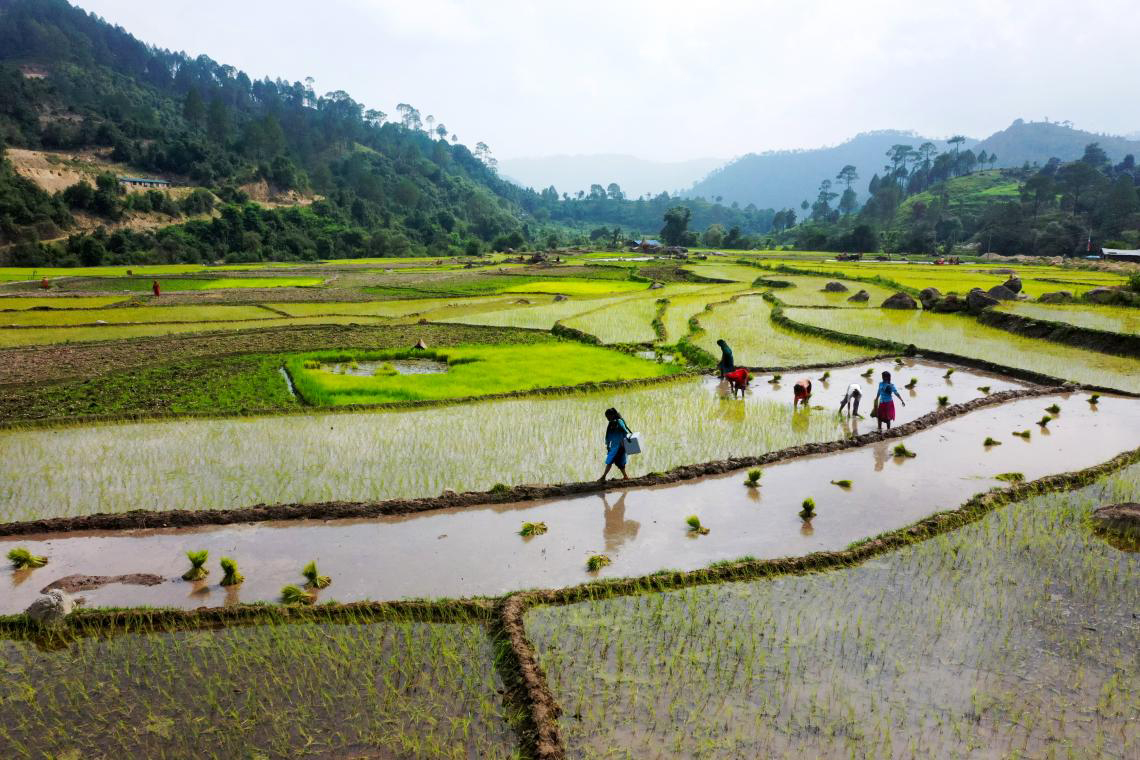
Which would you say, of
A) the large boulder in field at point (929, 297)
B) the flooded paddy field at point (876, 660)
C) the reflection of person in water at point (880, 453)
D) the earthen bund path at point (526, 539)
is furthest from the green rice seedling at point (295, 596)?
the large boulder in field at point (929, 297)

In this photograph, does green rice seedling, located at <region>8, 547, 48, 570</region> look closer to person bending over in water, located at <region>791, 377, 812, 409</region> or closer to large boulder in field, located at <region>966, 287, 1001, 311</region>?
person bending over in water, located at <region>791, 377, 812, 409</region>

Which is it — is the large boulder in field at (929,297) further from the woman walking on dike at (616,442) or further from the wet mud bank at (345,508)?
the woman walking on dike at (616,442)

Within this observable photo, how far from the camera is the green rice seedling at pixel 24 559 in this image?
6395mm

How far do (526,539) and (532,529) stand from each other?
15 cm

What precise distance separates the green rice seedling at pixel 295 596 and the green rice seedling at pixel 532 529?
224cm

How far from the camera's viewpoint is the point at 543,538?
7.04 m

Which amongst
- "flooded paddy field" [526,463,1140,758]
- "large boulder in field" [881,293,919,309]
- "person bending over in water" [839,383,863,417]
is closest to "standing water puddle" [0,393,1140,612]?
"flooded paddy field" [526,463,1140,758]

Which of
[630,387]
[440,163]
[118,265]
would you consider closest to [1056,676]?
[630,387]

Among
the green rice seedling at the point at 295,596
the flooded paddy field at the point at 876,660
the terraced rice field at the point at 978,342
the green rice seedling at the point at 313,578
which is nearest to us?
the flooded paddy field at the point at 876,660

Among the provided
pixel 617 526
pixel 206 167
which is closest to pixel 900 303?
pixel 617 526

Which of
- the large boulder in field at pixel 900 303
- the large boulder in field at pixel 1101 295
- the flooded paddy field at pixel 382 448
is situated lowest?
the flooded paddy field at pixel 382 448

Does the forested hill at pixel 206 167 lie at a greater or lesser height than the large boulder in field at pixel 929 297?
greater

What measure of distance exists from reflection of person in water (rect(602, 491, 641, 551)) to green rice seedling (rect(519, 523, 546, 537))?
2.29 ft

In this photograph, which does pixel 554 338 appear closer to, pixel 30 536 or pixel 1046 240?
pixel 30 536
